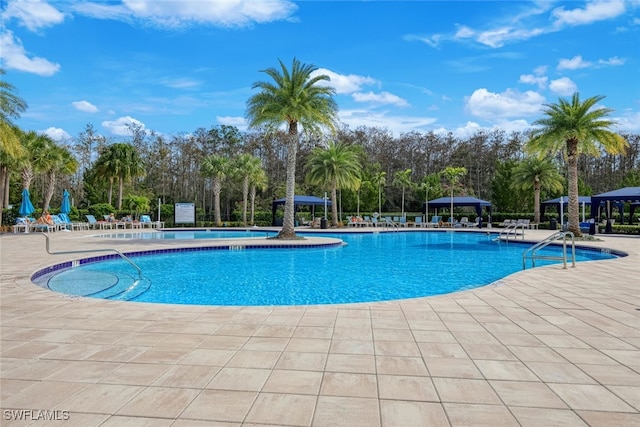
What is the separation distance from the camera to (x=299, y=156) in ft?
142

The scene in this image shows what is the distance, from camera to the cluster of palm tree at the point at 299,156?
1625 centimetres

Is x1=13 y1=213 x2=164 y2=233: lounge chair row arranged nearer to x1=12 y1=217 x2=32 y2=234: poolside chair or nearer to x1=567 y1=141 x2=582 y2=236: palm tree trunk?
x1=12 y1=217 x2=32 y2=234: poolside chair

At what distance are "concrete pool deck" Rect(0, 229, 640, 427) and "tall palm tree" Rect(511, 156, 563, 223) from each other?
25898 millimetres

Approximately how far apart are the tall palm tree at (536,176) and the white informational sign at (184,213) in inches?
906

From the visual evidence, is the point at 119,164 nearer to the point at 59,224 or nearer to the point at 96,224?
the point at 96,224

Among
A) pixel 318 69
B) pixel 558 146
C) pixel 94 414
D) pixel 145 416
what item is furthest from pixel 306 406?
pixel 558 146

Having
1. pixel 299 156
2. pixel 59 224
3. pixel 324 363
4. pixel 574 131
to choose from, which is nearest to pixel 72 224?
pixel 59 224

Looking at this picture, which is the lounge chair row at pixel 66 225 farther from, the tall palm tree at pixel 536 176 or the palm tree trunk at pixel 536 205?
the tall palm tree at pixel 536 176

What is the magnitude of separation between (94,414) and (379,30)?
41.1 feet

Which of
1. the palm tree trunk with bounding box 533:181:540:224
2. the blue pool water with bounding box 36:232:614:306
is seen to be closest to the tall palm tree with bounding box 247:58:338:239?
the blue pool water with bounding box 36:232:614:306

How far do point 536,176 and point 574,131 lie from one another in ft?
45.4

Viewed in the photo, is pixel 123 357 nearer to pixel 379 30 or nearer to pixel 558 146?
pixel 379 30

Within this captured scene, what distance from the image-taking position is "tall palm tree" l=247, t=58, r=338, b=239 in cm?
1625

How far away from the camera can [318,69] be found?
16422 mm
